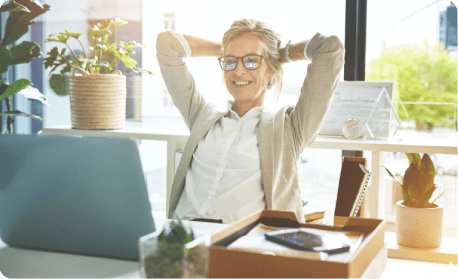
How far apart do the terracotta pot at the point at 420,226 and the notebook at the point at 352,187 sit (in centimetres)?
25

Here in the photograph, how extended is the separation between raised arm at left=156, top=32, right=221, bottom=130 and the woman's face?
7.6 inches

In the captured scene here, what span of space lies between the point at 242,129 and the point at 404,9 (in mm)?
1169

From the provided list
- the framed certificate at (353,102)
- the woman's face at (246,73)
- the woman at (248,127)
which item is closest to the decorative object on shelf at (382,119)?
the framed certificate at (353,102)

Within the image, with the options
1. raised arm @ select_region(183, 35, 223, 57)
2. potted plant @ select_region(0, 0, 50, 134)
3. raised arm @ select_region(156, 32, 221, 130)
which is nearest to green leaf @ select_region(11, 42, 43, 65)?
potted plant @ select_region(0, 0, 50, 134)

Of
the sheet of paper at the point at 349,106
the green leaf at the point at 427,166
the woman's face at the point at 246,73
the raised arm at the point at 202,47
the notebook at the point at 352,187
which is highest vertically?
the raised arm at the point at 202,47

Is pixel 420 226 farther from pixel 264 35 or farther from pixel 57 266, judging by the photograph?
pixel 57 266

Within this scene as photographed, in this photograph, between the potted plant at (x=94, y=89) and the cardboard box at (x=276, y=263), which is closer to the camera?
the cardboard box at (x=276, y=263)

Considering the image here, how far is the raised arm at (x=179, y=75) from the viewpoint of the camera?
6.42 ft

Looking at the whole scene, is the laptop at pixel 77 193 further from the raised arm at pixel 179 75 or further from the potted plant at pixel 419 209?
the potted plant at pixel 419 209

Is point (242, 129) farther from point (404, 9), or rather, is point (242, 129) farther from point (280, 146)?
point (404, 9)

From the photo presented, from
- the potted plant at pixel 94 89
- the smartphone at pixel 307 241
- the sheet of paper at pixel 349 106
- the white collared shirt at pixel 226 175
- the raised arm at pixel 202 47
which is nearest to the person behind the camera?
the smartphone at pixel 307 241

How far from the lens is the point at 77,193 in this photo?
2.57 ft

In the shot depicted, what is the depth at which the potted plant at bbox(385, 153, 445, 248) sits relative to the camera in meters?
1.93

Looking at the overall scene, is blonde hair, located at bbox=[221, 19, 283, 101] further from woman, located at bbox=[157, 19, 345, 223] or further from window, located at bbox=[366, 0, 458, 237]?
window, located at bbox=[366, 0, 458, 237]
